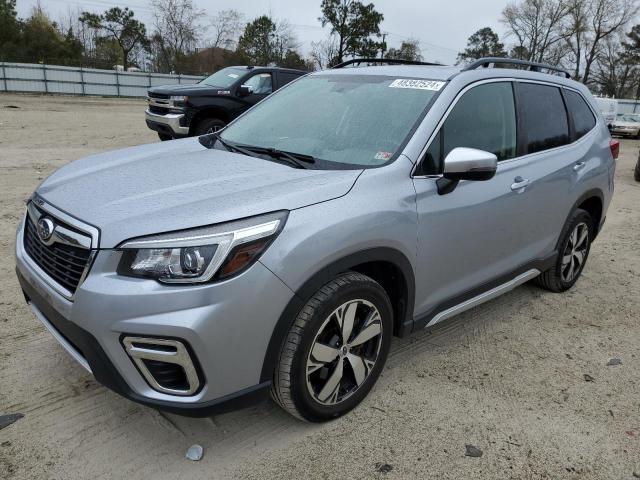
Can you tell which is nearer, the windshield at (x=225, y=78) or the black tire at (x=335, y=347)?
the black tire at (x=335, y=347)

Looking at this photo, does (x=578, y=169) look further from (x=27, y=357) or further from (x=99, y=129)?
(x=99, y=129)

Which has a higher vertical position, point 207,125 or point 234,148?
point 234,148

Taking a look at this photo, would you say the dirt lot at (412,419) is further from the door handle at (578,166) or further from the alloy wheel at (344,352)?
the door handle at (578,166)

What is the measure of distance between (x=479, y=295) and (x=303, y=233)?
5.35 feet

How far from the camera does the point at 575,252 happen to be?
4.41 metres

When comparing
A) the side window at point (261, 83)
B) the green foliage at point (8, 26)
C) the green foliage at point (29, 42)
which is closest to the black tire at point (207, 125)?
the side window at point (261, 83)

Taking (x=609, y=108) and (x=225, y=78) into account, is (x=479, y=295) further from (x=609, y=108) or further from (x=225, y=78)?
(x=609, y=108)

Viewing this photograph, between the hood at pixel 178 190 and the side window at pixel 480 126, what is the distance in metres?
0.57

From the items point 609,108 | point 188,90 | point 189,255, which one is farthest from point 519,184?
point 609,108

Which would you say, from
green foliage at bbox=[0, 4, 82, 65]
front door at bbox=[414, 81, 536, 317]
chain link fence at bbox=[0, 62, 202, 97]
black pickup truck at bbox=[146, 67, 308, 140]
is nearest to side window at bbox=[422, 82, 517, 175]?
front door at bbox=[414, 81, 536, 317]

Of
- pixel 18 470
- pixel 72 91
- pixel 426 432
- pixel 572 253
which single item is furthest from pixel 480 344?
pixel 72 91

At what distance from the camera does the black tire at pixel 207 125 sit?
1038 centimetres

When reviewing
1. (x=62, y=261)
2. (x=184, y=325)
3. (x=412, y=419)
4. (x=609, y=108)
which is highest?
(x=609, y=108)

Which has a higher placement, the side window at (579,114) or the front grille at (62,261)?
the side window at (579,114)
